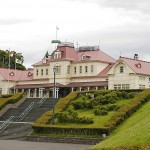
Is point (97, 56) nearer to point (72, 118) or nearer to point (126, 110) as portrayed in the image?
point (126, 110)

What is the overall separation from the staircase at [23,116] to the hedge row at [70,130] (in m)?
1.80

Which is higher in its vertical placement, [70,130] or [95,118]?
[95,118]

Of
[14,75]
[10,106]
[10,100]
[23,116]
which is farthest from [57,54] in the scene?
[23,116]

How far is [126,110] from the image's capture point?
37.3m

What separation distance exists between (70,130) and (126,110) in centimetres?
582

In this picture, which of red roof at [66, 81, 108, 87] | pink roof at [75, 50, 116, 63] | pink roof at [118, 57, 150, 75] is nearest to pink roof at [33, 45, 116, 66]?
pink roof at [75, 50, 116, 63]

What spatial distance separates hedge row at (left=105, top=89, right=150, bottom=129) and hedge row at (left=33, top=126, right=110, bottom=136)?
0.97 metres

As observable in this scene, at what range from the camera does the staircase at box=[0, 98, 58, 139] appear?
38969 mm

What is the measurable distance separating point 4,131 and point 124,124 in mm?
12217

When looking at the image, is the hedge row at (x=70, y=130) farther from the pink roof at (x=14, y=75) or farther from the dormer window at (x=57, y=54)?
the pink roof at (x=14, y=75)

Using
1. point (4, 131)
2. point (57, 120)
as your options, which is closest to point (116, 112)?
point (57, 120)

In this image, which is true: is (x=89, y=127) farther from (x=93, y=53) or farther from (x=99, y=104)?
(x=93, y=53)

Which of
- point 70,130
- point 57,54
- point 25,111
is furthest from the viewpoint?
point 57,54

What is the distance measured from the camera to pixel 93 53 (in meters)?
73.1
